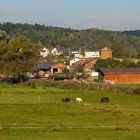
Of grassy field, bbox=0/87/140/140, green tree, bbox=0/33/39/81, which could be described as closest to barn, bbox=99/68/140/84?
green tree, bbox=0/33/39/81

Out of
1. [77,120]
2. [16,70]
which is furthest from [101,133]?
[16,70]

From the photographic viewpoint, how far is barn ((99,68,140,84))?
444 feet

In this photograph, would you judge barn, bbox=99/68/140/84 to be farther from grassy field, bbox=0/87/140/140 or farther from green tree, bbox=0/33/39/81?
grassy field, bbox=0/87/140/140

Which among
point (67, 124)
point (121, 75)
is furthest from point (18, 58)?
point (67, 124)

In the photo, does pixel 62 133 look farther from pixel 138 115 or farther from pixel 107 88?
pixel 107 88

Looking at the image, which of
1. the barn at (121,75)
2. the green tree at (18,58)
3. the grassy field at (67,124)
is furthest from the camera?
the barn at (121,75)


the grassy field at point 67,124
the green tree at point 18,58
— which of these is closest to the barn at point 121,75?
the green tree at point 18,58

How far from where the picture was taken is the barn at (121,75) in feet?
444

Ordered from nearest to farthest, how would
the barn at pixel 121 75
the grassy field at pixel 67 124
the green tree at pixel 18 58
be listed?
the grassy field at pixel 67 124 → the green tree at pixel 18 58 → the barn at pixel 121 75

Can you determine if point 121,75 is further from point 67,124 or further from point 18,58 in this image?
point 67,124

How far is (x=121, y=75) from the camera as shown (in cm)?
13612

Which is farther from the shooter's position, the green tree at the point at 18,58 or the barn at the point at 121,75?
the barn at the point at 121,75

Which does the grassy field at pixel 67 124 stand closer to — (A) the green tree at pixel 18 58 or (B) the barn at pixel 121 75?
(A) the green tree at pixel 18 58

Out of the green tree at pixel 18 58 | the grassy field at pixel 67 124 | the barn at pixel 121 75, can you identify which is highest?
the green tree at pixel 18 58
